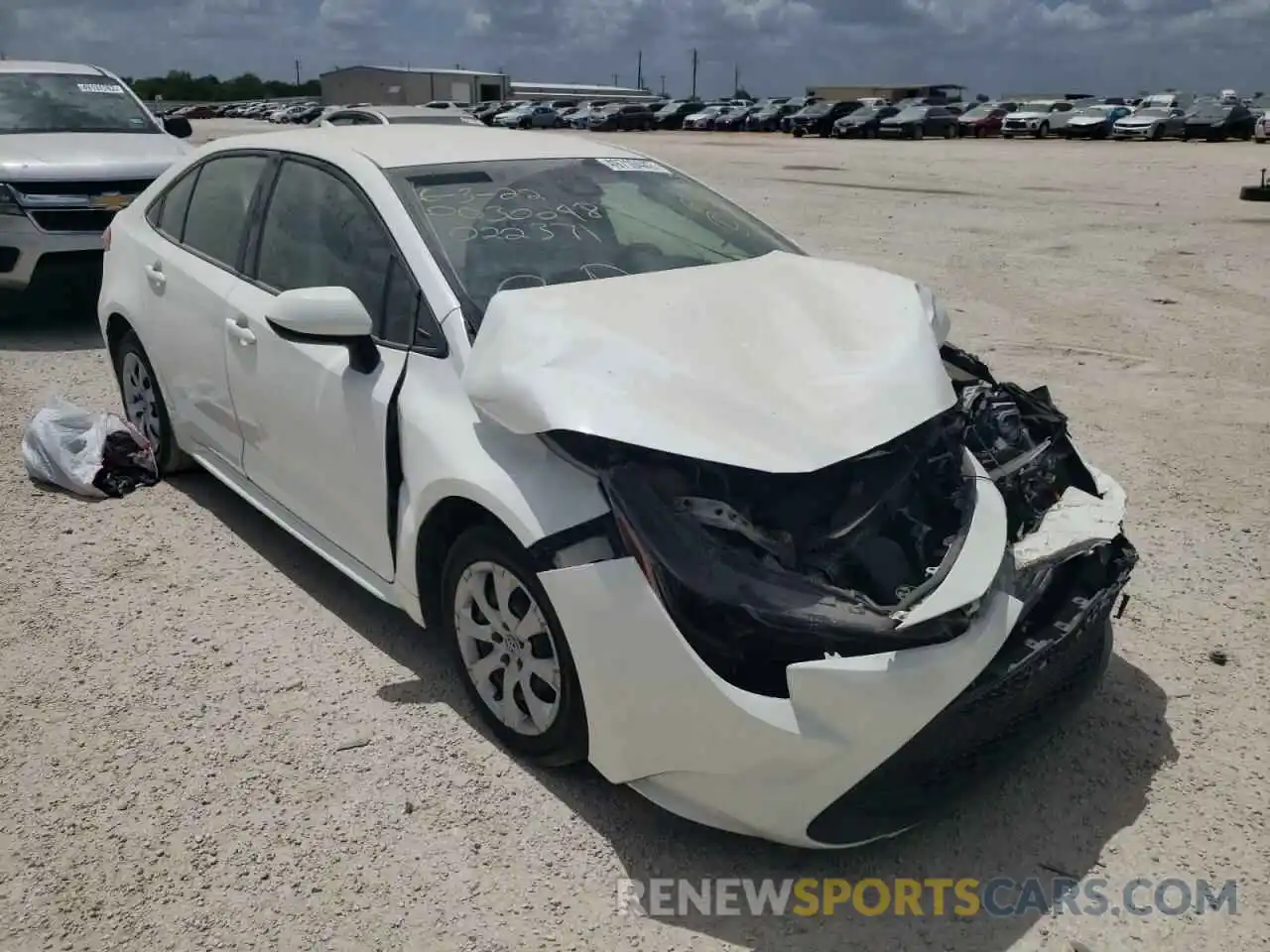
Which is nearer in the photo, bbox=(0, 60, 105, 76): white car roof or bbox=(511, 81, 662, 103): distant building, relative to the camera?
bbox=(0, 60, 105, 76): white car roof

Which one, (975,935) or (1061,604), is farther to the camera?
(1061,604)

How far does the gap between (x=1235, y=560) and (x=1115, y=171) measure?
20849mm

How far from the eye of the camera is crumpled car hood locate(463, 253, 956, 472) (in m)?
2.69

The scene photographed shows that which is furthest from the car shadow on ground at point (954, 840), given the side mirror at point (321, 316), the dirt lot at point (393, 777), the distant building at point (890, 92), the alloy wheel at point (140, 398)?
the distant building at point (890, 92)

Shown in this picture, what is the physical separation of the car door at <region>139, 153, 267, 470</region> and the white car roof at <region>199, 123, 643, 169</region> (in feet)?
0.79

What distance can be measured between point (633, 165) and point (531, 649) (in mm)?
2217

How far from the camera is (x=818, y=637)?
2494mm

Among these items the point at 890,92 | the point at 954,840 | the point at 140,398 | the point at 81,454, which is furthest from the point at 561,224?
the point at 890,92

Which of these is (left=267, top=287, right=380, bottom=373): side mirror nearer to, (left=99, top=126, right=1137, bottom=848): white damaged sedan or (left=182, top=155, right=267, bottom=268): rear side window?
(left=99, top=126, right=1137, bottom=848): white damaged sedan

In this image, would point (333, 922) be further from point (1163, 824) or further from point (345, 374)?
point (1163, 824)

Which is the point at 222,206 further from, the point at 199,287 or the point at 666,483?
the point at 666,483

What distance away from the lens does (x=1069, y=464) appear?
341 centimetres

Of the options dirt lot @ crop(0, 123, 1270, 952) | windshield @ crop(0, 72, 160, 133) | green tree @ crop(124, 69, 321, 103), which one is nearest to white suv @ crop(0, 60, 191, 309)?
windshield @ crop(0, 72, 160, 133)

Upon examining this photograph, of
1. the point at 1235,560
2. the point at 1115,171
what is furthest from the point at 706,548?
the point at 1115,171
